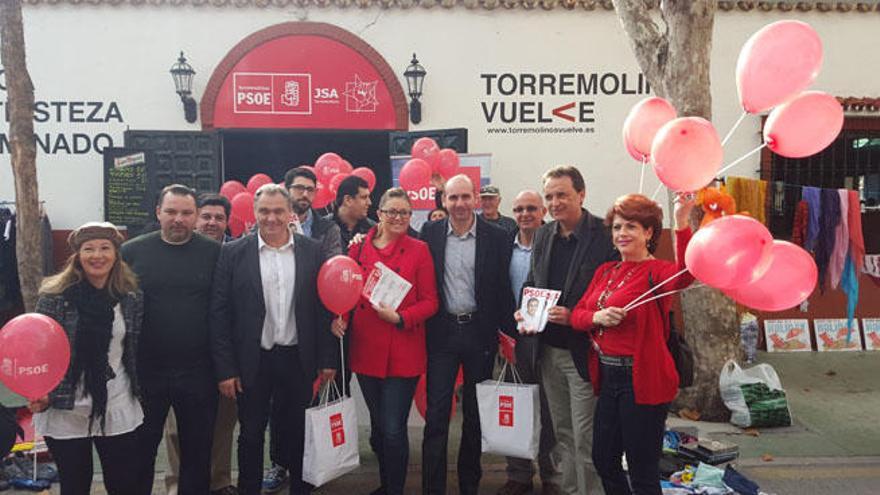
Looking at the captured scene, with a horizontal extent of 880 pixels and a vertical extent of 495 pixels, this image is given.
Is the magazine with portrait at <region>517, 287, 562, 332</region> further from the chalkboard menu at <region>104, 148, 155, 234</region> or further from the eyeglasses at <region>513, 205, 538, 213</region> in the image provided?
the chalkboard menu at <region>104, 148, 155, 234</region>

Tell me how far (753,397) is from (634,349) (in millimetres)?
2857

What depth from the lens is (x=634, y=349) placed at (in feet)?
10.1

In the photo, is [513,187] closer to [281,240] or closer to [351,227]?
[351,227]

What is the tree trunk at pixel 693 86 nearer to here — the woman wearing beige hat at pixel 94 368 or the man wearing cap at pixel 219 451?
the man wearing cap at pixel 219 451

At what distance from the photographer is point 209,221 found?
433 centimetres

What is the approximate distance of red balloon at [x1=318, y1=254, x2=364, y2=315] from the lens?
11.6ft

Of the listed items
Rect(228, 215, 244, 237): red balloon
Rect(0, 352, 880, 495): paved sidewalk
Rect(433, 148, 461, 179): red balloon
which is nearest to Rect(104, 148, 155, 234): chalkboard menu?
Rect(0, 352, 880, 495): paved sidewalk

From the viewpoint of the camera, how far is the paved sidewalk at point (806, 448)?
4.24 meters

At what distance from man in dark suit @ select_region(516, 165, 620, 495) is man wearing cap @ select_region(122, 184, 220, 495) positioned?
1.88 meters

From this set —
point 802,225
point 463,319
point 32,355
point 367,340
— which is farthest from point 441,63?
point 32,355

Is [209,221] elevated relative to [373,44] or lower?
lower

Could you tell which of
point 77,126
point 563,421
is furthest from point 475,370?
point 77,126

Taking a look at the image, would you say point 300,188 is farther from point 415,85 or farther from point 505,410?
point 415,85

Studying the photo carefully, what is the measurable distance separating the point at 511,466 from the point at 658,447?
1.27 metres
